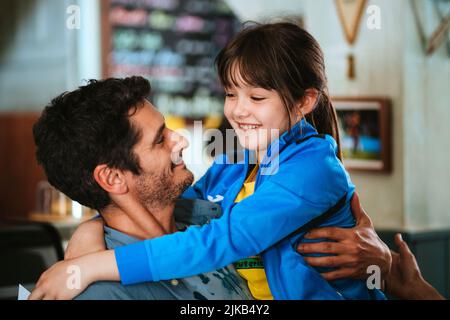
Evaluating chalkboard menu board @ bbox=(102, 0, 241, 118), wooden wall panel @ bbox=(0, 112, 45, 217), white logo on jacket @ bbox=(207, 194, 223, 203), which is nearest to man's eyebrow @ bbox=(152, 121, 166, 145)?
white logo on jacket @ bbox=(207, 194, 223, 203)

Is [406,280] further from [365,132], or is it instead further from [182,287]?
[365,132]

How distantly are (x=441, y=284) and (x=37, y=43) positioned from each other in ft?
11.6

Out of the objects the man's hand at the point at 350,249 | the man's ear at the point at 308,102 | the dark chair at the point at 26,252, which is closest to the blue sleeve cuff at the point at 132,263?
the man's hand at the point at 350,249

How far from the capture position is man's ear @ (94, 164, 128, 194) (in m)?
1.42

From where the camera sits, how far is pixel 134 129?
4.61 feet

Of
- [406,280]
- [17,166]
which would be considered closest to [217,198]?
[406,280]

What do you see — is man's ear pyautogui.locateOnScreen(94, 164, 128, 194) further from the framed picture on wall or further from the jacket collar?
the framed picture on wall

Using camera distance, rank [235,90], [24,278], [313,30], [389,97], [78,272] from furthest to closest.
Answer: [313,30] < [389,97] < [24,278] < [235,90] < [78,272]

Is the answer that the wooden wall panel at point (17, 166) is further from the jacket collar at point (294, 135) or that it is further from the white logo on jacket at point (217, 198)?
the jacket collar at point (294, 135)

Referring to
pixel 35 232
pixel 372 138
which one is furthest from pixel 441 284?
pixel 35 232

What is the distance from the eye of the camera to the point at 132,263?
4.21ft

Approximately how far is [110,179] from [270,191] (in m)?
0.30

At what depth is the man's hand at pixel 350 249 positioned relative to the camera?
147 cm

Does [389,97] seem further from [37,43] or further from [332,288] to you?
[37,43]
